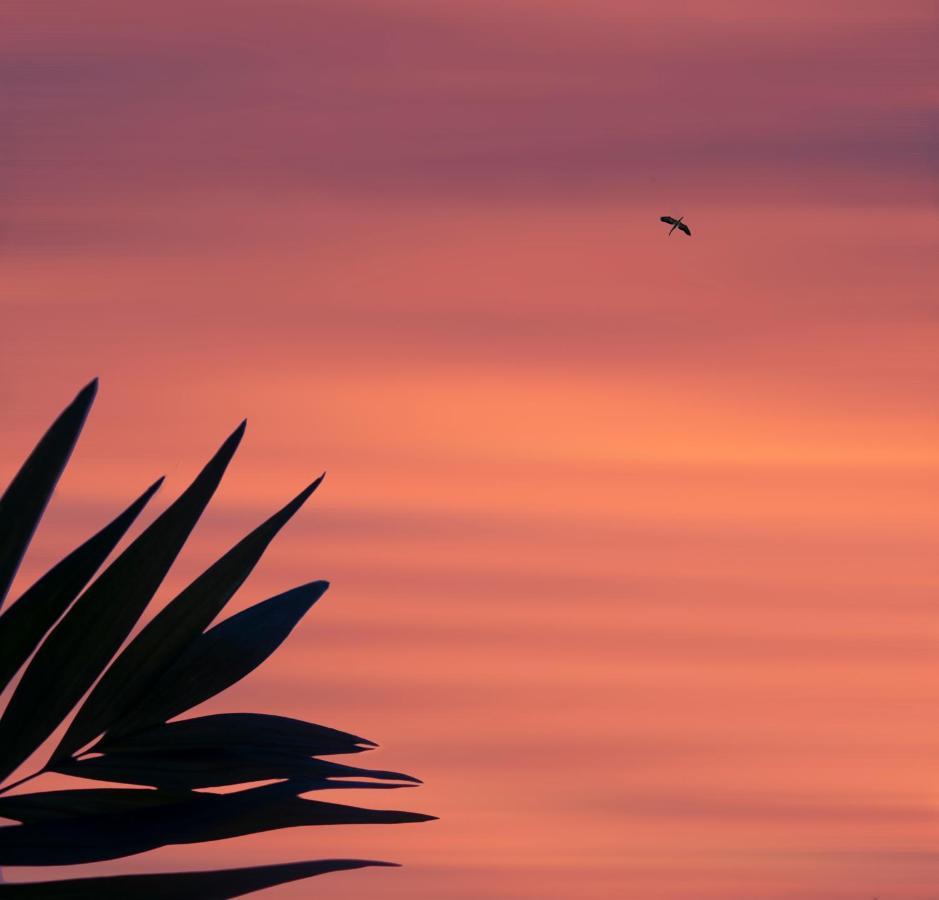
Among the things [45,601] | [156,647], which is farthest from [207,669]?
[45,601]

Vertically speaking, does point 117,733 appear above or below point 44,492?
below

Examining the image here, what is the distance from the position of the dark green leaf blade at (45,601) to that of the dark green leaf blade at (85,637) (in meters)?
0.02

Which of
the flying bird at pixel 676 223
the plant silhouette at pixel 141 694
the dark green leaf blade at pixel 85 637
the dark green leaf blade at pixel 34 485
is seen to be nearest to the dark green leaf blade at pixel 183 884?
the plant silhouette at pixel 141 694

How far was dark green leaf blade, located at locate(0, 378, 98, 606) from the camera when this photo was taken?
44.3 inches

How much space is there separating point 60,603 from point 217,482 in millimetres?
187

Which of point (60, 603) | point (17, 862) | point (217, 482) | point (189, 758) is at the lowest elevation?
point (17, 862)

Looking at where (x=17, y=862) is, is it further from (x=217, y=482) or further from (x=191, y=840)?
(x=217, y=482)

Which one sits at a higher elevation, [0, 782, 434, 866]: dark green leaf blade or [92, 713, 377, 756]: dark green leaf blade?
[92, 713, 377, 756]: dark green leaf blade

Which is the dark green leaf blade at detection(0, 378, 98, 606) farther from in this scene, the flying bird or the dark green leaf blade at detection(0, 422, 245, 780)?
the flying bird

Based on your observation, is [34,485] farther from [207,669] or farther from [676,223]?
[676,223]

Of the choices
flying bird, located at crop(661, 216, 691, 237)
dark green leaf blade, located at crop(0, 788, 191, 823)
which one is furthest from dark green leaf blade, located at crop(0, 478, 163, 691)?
flying bird, located at crop(661, 216, 691, 237)

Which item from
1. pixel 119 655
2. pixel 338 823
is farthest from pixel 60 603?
pixel 338 823

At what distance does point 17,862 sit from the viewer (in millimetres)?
1151

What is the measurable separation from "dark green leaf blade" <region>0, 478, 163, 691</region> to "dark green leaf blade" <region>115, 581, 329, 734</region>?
11cm
